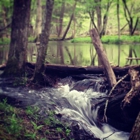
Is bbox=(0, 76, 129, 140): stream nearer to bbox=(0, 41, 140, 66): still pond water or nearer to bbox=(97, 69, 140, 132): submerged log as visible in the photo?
bbox=(97, 69, 140, 132): submerged log

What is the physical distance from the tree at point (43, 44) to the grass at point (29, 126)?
6.82 feet

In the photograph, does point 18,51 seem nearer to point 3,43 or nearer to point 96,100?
point 96,100

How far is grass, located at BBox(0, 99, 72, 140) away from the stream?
12.1 inches

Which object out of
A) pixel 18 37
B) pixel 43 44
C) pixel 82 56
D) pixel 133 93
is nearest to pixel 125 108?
pixel 133 93

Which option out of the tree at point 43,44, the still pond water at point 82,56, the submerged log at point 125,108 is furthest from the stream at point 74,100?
the still pond water at point 82,56

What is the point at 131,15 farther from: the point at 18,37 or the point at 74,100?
the point at 74,100

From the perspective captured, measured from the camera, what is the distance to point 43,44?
705 cm

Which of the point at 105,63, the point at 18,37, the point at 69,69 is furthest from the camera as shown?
the point at 69,69

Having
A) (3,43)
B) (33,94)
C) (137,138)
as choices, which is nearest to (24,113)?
(33,94)

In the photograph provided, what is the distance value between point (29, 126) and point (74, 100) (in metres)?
2.30

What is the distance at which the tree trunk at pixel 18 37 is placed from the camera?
763 cm

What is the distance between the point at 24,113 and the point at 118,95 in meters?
2.41

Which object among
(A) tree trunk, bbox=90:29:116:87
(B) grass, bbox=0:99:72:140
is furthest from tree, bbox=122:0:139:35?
(B) grass, bbox=0:99:72:140

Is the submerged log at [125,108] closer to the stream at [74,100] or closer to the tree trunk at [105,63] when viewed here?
the stream at [74,100]
